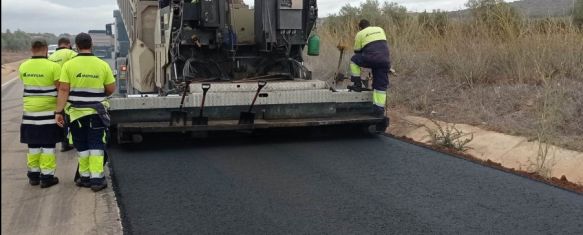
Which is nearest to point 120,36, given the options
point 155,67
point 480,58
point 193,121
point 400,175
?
point 155,67

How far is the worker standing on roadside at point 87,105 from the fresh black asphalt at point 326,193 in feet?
1.13

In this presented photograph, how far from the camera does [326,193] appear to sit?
516cm

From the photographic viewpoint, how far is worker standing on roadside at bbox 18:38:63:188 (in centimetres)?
544

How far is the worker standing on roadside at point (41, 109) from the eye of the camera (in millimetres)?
5438

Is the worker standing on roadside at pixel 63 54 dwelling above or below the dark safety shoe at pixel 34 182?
above

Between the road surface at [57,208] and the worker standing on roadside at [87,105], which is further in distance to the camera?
the worker standing on roadside at [87,105]

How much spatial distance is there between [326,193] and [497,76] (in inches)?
237

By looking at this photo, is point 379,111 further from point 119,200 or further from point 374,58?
point 119,200

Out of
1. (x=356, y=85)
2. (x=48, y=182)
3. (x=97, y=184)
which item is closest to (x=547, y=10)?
(x=356, y=85)

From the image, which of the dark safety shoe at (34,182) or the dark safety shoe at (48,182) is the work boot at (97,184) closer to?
the dark safety shoe at (48,182)

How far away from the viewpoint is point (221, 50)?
27.8 ft

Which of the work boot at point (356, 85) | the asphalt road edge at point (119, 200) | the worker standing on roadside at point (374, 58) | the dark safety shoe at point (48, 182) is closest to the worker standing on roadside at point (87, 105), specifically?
the asphalt road edge at point (119, 200)

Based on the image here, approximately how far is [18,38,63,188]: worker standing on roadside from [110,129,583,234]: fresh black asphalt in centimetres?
69

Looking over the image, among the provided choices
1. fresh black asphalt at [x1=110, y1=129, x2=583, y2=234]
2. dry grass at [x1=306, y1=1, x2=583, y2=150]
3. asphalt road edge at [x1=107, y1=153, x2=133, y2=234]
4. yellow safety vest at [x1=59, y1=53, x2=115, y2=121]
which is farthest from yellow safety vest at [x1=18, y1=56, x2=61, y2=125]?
dry grass at [x1=306, y1=1, x2=583, y2=150]
